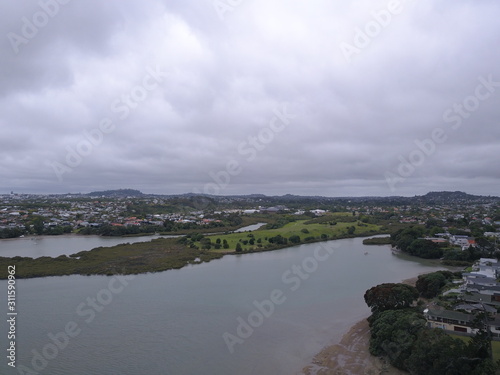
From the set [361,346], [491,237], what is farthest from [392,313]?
[491,237]

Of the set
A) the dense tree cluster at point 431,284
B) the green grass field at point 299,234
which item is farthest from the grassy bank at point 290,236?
the dense tree cluster at point 431,284

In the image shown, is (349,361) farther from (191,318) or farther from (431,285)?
(431,285)

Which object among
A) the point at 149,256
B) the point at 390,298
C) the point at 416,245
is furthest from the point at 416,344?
the point at 149,256

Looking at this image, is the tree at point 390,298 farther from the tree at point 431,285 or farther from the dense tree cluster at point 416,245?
the dense tree cluster at point 416,245

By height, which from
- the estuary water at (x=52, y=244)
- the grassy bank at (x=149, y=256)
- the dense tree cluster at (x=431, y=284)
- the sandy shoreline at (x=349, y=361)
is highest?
the dense tree cluster at (x=431, y=284)

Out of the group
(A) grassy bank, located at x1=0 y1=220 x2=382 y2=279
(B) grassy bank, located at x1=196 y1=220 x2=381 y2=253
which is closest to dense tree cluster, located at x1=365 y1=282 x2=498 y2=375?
(A) grassy bank, located at x1=0 y1=220 x2=382 y2=279

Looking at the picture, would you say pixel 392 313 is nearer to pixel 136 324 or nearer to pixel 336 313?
pixel 336 313
